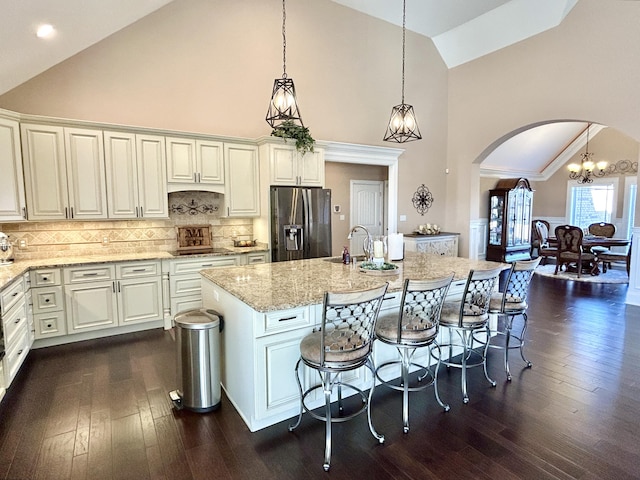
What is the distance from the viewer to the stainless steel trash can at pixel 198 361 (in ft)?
8.40

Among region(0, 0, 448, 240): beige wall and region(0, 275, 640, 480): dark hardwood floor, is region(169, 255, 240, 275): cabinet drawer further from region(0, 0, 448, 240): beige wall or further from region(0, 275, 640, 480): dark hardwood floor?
region(0, 0, 448, 240): beige wall

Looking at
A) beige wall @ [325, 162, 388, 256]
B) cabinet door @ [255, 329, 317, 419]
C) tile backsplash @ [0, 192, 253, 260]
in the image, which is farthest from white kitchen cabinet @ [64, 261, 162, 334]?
beige wall @ [325, 162, 388, 256]

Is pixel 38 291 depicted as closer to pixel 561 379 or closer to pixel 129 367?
pixel 129 367

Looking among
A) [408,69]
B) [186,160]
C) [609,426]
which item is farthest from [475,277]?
[408,69]

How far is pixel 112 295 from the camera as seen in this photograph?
4.00 m

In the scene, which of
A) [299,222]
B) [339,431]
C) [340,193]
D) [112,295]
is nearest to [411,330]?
[339,431]

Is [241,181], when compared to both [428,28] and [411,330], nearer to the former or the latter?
[411,330]

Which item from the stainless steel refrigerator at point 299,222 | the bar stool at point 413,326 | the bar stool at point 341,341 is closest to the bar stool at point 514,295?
the bar stool at point 413,326

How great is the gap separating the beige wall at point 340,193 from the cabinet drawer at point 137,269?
3994 millimetres

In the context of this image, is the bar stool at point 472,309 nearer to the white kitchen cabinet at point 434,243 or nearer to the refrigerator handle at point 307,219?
the refrigerator handle at point 307,219

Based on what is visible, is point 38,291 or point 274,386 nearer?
point 274,386

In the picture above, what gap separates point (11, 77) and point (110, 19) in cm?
118

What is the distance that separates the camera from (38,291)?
3.62m

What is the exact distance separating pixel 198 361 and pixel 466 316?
2.04m
